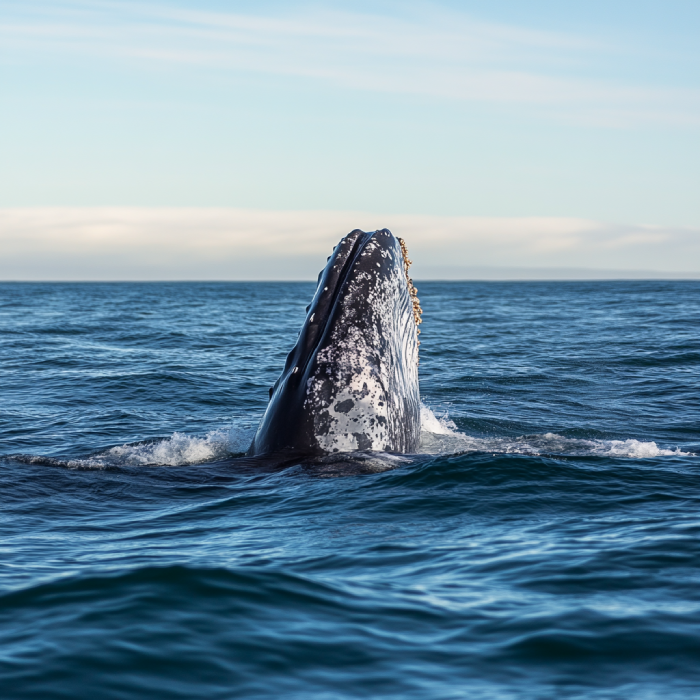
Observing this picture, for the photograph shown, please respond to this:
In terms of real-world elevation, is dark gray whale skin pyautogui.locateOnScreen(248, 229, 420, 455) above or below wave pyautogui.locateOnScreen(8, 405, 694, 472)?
above

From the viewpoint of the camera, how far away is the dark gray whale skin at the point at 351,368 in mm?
8023

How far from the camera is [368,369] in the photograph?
815 centimetres

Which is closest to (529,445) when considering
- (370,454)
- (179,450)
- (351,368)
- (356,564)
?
(370,454)

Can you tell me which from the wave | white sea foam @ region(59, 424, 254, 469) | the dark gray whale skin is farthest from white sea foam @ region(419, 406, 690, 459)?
white sea foam @ region(59, 424, 254, 469)

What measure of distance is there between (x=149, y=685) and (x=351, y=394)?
4.42 meters

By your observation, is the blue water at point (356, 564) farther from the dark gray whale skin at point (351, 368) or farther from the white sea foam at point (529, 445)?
the dark gray whale skin at point (351, 368)

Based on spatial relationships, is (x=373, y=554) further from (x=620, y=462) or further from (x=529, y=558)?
(x=620, y=462)

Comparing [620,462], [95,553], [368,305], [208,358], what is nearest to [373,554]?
[95,553]

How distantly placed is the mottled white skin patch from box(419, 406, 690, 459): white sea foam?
0.92 meters

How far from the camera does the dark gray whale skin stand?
802 centimetres

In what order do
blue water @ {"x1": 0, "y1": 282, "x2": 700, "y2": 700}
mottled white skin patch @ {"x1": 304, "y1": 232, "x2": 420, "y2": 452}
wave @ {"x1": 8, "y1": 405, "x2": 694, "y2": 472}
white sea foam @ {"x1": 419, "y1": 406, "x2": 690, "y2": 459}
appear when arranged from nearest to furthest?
blue water @ {"x1": 0, "y1": 282, "x2": 700, "y2": 700}
mottled white skin patch @ {"x1": 304, "y1": 232, "x2": 420, "y2": 452}
wave @ {"x1": 8, "y1": 405, "x2": 694, "y2": 472}
white sea foam @ {"x1": 419, "y1": 406, "x2": 690, "y2": 459}

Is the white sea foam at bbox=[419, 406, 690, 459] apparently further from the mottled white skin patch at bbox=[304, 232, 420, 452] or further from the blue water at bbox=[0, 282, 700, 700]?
the mottled white skin patch at bbox=[304, 232, 420, 452]

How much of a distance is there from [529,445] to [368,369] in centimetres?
314

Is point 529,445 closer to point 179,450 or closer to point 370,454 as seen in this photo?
point 370,454
